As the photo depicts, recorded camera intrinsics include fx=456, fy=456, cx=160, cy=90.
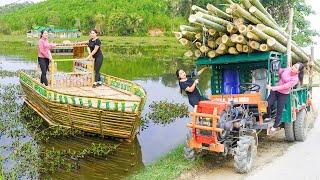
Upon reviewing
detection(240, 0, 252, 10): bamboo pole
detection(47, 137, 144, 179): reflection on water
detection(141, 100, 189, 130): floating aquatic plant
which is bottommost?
detection(47, 137, 144, 179): reflection on water

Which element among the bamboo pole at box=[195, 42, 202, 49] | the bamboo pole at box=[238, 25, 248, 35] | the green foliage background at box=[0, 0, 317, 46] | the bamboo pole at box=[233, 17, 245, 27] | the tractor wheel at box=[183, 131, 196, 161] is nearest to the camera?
the tractor wheel at box=[183, 131, 196, 161]

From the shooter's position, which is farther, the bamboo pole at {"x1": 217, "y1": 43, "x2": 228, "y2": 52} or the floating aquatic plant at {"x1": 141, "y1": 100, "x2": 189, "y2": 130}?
the floating aquatic plant at {"x1": 141, "y1": 100, "x2": 189, "y2": 130}

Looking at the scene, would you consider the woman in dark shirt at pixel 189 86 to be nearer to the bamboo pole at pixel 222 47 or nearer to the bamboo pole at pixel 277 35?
the bamboo pole at pixel 222 47

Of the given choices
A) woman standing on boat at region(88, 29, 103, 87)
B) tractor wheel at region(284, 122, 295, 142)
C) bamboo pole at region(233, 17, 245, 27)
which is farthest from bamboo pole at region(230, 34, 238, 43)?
woman standing on boat at region(88, 29, 103, 87)

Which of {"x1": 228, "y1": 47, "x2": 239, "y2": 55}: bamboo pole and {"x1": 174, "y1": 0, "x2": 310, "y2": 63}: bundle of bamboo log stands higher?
{"x1": 174, "y1": 0, "x2": 310, "y2": 63}: bundle of bamboo log

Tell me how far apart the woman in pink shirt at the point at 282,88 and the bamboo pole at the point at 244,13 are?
1273 mm

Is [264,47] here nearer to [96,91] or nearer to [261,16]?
[261,16]

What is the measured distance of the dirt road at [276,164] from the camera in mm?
9070

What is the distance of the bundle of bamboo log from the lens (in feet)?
32.7

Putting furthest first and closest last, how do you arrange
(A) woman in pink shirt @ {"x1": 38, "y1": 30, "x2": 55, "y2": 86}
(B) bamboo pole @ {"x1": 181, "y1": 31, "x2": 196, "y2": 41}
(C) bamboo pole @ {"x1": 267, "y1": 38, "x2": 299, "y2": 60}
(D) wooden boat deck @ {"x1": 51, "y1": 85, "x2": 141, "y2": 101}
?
(A) woman in pink shirt @ {"x1": 38, "y1": 30, "x2": 55, "y2": 86} → (D) wooden boat deck @ {"x1": 51, "y1": 85, "x2": 141, "y2": 101} → (B) bamboo pole @ {"x1": 181, "y1": 31, "x2": 196, "y2": 41} → (C) bamboo pole @ {"x1": 267, "y1": 38, "x2": 299, "y2": 60}

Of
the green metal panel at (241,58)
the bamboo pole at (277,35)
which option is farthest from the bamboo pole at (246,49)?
the bamboo pole at (277,35)

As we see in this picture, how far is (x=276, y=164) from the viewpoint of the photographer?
973 cm

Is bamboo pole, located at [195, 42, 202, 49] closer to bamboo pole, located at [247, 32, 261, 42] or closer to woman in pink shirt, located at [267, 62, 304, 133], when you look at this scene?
bamboo pole, located at [247, 32, 261, 42]

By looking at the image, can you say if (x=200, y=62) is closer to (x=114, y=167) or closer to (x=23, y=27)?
(x=114, y=167)
